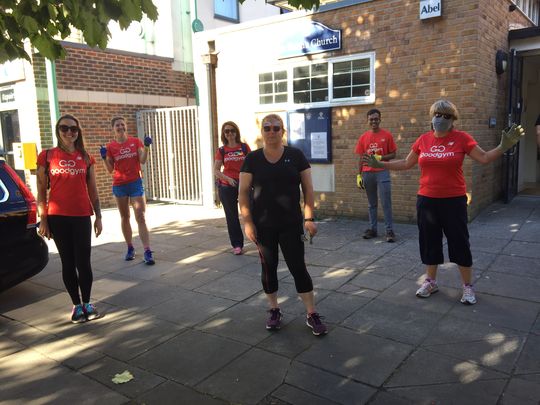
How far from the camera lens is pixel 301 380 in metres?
3.23

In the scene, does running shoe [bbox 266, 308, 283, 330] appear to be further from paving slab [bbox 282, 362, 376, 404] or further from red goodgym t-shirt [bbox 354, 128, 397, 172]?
red goodgym t-shirt [bbox 354, 128, 397, 172]

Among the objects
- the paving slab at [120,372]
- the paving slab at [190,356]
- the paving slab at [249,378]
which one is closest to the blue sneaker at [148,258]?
the paving slab at [190,356]

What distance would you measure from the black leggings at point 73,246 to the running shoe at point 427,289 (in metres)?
3.19

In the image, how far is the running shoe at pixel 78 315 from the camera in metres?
4.48

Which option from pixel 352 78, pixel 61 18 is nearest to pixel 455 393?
pixel 61 18

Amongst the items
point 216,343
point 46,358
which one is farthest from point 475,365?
point 46,358

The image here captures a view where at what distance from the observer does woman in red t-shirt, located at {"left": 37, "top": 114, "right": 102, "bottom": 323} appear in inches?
171

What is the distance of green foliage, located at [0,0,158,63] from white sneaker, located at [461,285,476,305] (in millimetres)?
3530

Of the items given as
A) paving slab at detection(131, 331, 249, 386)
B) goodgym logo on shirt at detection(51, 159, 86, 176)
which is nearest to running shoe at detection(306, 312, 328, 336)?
paving slab at detection(131, 331, 249, 386)

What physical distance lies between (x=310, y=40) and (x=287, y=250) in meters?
5.74

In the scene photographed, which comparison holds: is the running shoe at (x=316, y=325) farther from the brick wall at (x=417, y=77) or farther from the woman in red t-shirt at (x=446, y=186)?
the brick wall at (x=417, y=77)

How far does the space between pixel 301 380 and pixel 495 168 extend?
6.98 m

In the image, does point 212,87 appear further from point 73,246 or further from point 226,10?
point 226,10

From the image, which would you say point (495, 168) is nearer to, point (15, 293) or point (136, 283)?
point (136, 283)
